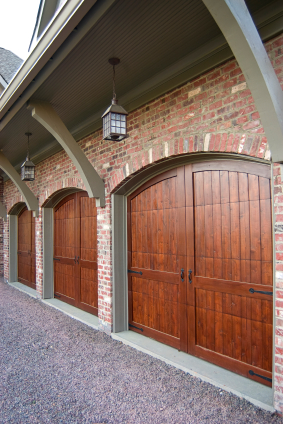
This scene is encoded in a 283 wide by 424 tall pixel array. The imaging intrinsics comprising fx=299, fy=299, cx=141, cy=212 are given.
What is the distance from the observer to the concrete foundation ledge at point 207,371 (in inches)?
105

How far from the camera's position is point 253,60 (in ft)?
6.97

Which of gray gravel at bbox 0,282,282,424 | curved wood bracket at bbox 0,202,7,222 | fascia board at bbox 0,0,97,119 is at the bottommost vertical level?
gray gravel at bbox 0,282,282,424

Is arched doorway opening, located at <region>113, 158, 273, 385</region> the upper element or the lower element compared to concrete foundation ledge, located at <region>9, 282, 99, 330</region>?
upper

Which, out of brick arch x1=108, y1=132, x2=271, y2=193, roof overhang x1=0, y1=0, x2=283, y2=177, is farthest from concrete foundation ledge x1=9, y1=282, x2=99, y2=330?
roof overhang x1=0, y1=0, x2=283, y2=177

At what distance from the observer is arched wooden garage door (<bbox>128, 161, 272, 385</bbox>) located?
2.91 metres

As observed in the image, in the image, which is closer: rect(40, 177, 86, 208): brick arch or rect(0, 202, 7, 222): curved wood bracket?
rect(40, 177, 86, 208): brick arch

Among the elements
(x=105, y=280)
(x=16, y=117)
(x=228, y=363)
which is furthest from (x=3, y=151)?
(x=228, y=363)

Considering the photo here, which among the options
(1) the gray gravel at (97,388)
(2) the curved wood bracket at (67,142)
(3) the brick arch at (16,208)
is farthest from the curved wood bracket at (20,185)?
(1) the gray gravel at (97,388)

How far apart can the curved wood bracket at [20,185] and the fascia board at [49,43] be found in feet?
10.4

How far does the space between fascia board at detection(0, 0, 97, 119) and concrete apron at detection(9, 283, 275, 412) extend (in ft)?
11.6

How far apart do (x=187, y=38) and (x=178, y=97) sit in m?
0.69

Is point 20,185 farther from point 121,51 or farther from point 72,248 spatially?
point 121,51

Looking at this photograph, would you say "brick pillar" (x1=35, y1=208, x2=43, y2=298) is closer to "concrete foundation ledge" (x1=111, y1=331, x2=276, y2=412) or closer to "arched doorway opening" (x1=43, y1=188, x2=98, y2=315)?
"arched doorway opening" (x1=43, y1=188, x2=98, y2=315)

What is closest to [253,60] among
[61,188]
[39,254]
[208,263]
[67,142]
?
[208,263]
